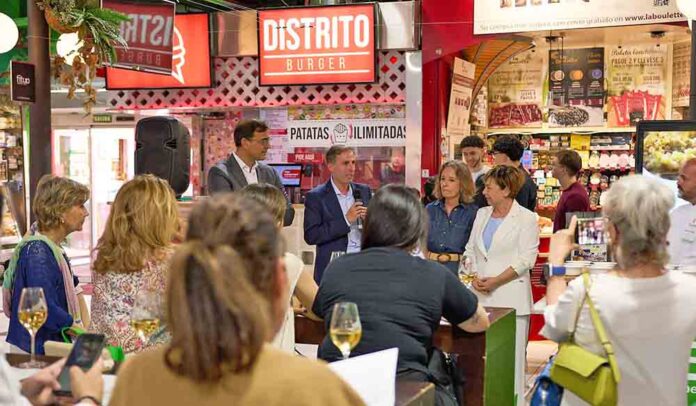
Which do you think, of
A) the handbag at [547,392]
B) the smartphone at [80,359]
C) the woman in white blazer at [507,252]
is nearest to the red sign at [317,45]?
the woman in white blazer at [507,252]

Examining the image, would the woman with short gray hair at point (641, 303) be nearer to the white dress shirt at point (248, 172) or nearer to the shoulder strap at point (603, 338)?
the shoulder strap at point (603, 338)

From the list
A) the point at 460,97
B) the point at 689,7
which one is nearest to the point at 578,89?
the point at 460,97

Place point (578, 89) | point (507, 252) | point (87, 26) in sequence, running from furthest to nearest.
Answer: point (578, 89)
point (87, 26)
point (507, 252)

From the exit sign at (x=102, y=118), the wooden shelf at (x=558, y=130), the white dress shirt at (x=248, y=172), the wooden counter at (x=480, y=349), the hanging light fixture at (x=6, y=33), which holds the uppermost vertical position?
the hanging light fixture at (x=6, y=33)

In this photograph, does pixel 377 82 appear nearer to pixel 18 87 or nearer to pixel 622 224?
pixel 18 87

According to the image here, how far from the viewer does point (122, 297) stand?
3.50 metres

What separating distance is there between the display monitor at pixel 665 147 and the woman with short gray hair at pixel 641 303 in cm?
207

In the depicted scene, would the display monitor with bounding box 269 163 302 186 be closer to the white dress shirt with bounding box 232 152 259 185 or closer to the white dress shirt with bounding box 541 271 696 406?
the white dress shirt with bounding box 232 152 259 185

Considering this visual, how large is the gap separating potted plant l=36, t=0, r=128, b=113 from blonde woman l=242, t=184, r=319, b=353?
3.96 metres

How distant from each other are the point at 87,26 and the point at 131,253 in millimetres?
4505

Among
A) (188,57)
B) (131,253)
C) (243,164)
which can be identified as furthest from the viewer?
(188,57)

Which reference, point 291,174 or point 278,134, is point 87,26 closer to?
point 278,134

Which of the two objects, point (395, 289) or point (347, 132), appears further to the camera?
point (347, 132)

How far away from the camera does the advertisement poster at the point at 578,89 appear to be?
31.3ft
